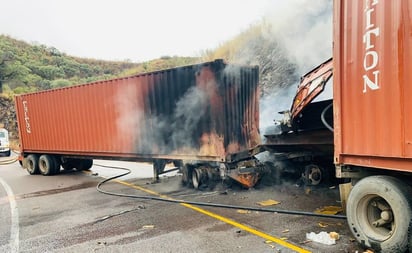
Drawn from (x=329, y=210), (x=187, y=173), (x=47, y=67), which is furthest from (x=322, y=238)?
(x=47, y=67)

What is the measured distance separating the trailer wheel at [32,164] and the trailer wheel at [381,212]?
13013 mm

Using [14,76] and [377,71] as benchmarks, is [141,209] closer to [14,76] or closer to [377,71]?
[377,71]

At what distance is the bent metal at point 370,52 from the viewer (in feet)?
12.4

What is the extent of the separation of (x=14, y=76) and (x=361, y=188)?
154ft

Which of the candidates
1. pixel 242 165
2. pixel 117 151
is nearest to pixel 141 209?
pixel 242 165

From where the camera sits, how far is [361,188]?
4137 millimetres

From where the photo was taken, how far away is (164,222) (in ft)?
19.0

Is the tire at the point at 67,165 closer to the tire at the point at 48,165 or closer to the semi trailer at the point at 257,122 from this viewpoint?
the semi trailer at the point at 257,122

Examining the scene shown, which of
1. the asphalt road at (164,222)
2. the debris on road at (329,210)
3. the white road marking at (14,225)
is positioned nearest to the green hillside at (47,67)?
the white road marking at (14,225)

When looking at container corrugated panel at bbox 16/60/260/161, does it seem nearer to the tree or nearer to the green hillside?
the green hillside

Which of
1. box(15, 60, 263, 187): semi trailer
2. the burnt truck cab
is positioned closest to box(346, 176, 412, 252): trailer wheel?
the burnt truck cab

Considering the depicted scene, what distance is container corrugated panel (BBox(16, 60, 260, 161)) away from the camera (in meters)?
7.85

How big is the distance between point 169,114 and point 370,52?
5590 mm

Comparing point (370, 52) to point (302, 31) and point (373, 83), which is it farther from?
point (302, 31)
